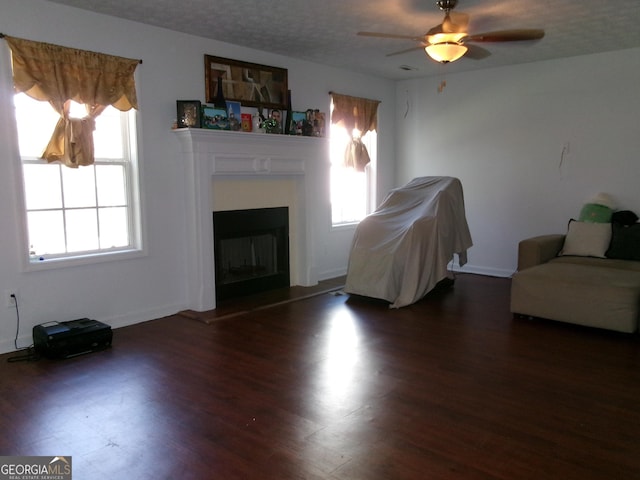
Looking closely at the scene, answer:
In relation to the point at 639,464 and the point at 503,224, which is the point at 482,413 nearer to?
the point at 639,464

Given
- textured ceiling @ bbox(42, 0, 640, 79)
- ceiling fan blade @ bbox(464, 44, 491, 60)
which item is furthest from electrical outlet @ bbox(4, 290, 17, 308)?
ceiling fan blade @ bbox(464, 44, 491, 60)

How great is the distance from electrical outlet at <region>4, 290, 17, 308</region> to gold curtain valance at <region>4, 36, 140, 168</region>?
100 centimetres

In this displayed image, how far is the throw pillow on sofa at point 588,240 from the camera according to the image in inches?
196

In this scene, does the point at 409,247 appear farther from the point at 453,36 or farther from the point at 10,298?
the point at 10,298

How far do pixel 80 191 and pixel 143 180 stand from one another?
0.51 metres

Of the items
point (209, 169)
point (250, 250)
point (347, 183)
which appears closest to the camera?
point (209, 169)

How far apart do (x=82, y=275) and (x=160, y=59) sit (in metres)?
1.93

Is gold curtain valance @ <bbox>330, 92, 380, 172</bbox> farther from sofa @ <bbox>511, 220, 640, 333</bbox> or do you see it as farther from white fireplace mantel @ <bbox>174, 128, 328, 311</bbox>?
sofa @ <bbox>511, 220, 640, 333</bbox>

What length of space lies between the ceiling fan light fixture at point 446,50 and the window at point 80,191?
248 centimetres

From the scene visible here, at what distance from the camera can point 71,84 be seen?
390 cm

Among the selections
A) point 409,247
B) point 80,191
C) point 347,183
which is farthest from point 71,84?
point 347,183

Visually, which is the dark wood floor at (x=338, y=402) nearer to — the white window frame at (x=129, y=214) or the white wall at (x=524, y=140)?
the white window frame at (x=129, y=214)

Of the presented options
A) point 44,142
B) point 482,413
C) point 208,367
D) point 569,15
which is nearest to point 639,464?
point 482,413

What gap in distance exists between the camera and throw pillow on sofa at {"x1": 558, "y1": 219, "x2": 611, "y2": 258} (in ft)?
16.4
